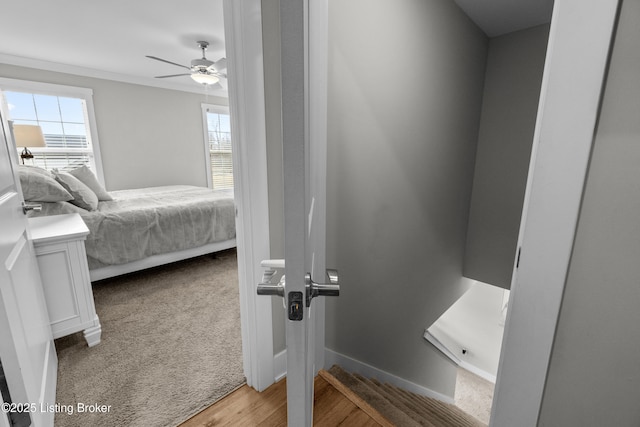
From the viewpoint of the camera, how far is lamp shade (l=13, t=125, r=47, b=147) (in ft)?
9.70

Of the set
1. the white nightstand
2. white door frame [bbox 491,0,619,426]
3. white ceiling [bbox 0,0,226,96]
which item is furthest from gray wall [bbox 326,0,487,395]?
white ceiling [bbox 0,0,226,96]

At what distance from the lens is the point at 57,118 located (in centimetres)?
402

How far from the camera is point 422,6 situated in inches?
71.5

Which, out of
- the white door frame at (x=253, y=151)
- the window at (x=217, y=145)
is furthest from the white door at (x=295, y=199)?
the window at (x=217, y=145)

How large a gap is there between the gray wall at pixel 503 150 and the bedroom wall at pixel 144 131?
4.81 metres

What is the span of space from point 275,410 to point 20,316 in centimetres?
109

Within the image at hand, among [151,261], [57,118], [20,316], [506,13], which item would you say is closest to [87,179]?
[151,261]

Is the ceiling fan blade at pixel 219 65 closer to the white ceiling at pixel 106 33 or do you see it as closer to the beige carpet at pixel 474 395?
the white ceiling at pixel 106 33

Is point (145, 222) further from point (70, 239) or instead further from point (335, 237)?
point (335, 237)

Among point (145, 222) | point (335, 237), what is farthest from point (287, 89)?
point (145, 222)

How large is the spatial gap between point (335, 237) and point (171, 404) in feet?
3.83

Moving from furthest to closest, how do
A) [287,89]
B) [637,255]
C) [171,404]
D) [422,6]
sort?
[422,6] → [171,404] → [637,255] → [287,89]

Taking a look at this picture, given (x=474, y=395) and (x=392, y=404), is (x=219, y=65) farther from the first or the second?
(x=474, y=395)

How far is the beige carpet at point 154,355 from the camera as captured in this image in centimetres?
134
